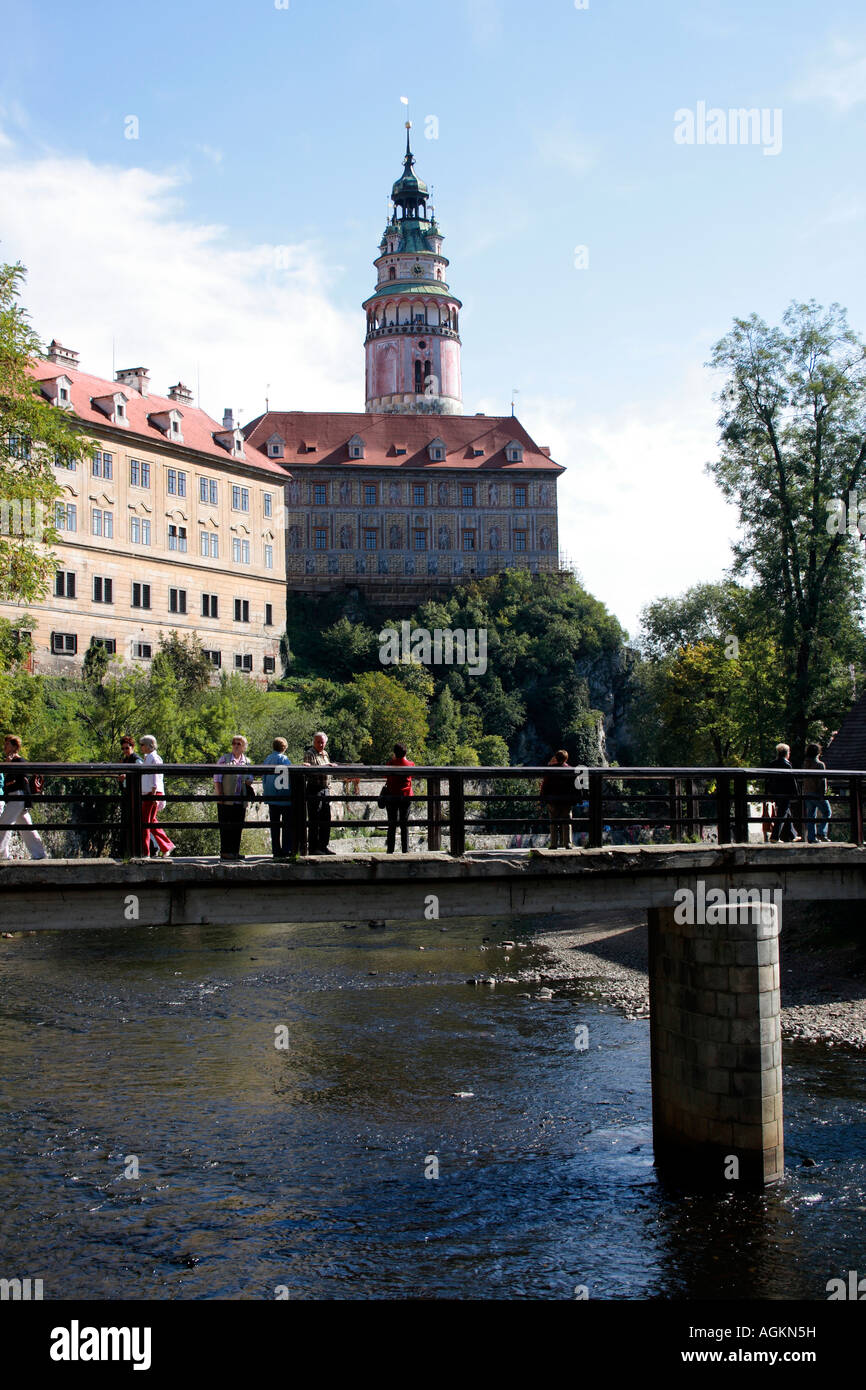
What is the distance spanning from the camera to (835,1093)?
857 inches

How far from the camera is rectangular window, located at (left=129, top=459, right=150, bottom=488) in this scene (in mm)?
82500

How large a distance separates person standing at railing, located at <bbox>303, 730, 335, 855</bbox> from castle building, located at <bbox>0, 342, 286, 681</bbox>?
5827 cm

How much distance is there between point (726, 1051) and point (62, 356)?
76472 millimetres

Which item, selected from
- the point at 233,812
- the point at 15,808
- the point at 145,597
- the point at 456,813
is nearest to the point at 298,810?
the point at 233,812

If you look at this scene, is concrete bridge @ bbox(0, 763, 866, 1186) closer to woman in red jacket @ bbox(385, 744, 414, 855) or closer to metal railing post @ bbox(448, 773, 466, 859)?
metal railing post @ bbox(448, 773, 466, 859)

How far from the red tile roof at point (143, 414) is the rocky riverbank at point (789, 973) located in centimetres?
→ 4867

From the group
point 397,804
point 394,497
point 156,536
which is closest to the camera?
point 397,804

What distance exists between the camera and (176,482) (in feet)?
284

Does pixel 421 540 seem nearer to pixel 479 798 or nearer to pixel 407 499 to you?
pixel 407 499

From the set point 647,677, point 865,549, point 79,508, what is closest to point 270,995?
Result: point 865,549

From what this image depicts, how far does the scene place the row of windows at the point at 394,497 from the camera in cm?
11594
